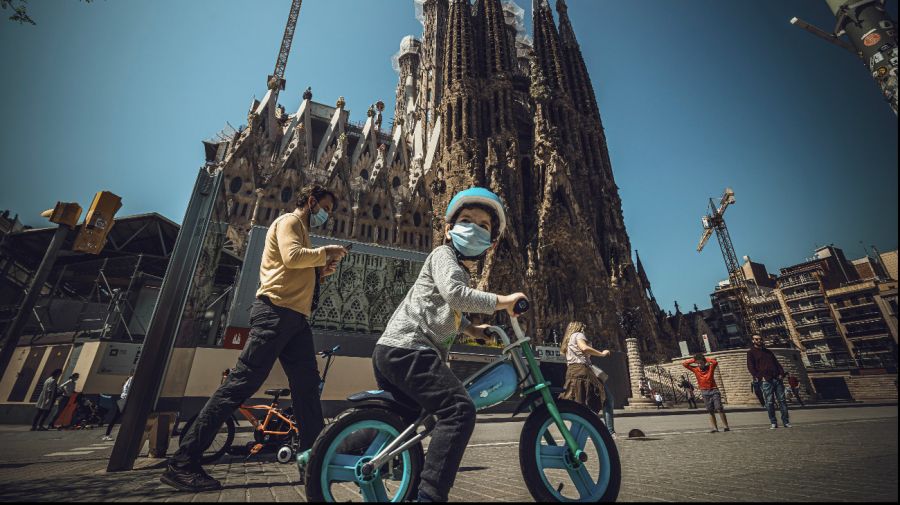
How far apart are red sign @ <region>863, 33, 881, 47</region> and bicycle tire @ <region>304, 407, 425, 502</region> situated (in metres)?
2.89

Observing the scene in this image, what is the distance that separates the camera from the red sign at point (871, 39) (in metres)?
1.83

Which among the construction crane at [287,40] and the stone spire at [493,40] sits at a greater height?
the construction crane at [287,40]

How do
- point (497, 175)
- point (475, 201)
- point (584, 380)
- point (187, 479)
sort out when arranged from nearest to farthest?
point (475, 201)
point (187, 479)
point (584, 380)
point (497, 175)

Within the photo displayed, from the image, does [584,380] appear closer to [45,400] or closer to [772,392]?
[772,392]

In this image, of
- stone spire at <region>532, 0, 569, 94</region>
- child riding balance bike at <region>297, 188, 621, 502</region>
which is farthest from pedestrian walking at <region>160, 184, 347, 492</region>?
stone spire at <region>532, 0, 569, 94</region>

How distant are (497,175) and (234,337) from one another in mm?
23028

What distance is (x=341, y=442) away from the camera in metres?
1.68

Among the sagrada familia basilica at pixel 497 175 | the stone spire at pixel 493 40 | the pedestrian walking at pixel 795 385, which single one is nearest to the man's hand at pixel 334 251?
the pedestrian walking at pixel 795 385

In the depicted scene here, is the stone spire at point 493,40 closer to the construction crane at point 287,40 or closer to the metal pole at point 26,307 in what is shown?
the construction crane at point 287,40

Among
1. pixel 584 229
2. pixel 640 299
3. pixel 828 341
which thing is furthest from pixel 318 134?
pixel 828 341

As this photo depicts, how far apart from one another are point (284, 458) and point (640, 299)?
31.4 meters

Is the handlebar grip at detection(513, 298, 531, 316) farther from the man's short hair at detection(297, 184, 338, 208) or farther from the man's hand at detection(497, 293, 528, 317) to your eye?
the man's short hair at detection(297, 184, 338, 208)

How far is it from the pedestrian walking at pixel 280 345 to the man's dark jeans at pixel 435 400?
95cm

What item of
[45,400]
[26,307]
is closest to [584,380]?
[26,307]
